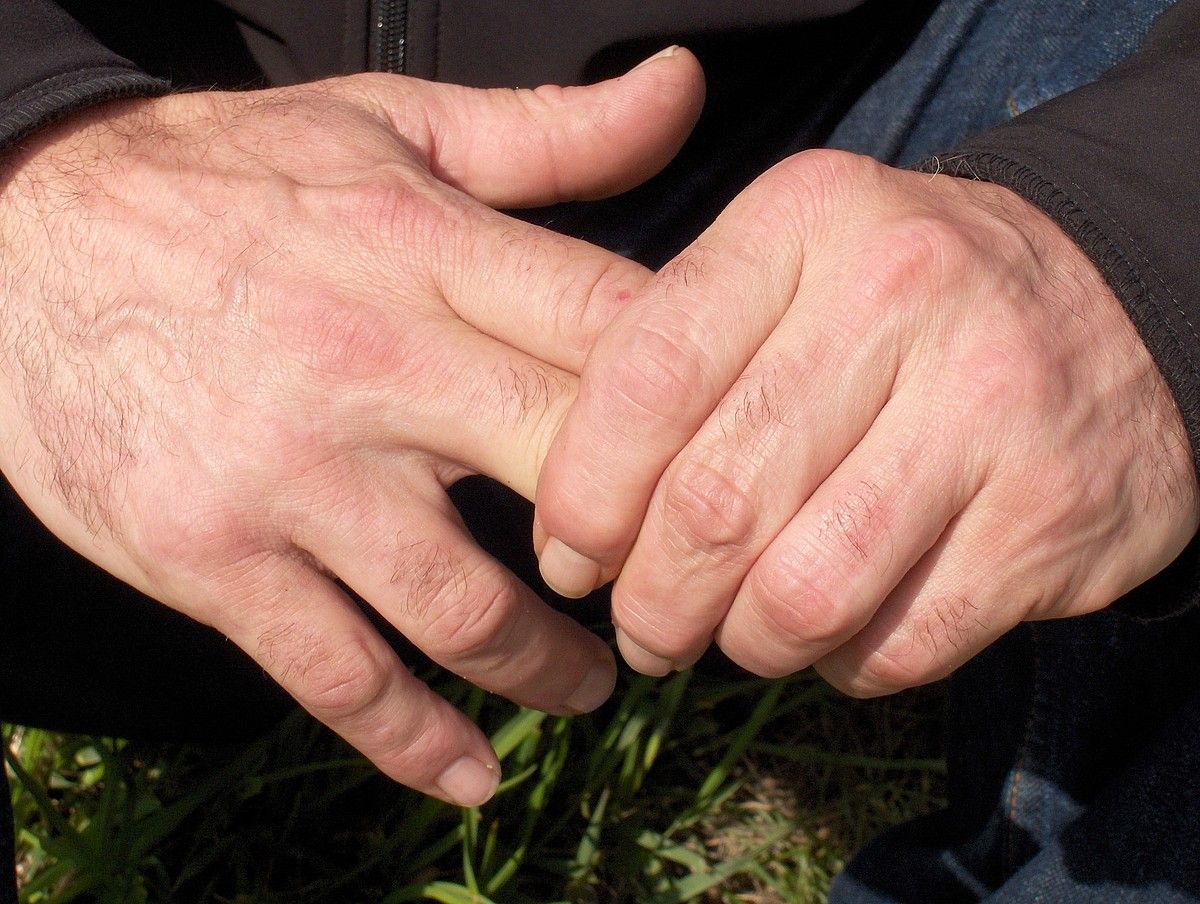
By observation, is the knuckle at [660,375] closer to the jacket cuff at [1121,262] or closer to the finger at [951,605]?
the finger at [951,605]

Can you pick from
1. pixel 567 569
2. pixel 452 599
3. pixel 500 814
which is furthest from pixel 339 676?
pixel 500 814

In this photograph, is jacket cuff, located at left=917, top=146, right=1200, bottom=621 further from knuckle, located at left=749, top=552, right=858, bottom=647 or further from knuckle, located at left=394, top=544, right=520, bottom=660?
knuckle, located at left=394, top=544, right=520, bottom=660

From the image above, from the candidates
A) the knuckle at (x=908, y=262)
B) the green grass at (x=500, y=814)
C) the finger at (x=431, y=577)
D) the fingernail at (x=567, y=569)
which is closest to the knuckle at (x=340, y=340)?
the finger at (x=431, y=577)

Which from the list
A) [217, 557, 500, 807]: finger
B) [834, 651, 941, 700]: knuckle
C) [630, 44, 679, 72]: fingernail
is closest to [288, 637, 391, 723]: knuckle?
[217, 557, 500, 807]: finger

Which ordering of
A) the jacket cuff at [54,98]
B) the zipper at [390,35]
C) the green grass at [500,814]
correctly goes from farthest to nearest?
the green grass at [500,814]
the zipper at [390,35]
the jacket cuff at [54,98]

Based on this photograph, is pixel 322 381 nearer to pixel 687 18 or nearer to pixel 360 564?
pixel 360 564

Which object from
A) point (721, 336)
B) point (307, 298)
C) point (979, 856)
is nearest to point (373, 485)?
point (307, 298)

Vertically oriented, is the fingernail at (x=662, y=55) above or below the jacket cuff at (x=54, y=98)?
above

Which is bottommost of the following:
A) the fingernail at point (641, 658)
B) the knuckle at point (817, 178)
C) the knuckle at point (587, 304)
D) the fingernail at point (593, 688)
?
the fingernail at point (593, 688)
